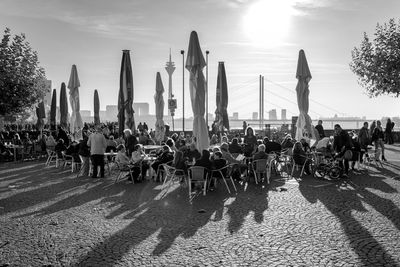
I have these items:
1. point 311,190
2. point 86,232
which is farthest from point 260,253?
point 311,190

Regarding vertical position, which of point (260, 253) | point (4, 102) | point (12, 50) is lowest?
point (260, 253)

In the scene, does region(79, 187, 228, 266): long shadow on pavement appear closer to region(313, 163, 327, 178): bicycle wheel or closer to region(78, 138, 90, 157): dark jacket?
region(313, 163, 327, 178): bicycle wheel

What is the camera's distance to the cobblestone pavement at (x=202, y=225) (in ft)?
16.5

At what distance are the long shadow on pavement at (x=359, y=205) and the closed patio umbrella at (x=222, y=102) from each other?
8253 millimetres

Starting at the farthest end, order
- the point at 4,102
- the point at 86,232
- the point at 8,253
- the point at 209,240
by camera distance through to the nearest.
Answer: the point at 4,102
the point at 86,232
the point at 209,240
the point at 8,253

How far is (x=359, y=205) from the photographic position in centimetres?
791

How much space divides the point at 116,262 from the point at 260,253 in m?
1.79

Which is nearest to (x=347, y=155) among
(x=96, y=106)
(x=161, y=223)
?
(x=161, y=223)

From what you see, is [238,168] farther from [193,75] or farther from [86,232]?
[86,232]

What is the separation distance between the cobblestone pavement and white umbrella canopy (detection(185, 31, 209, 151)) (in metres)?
1.82

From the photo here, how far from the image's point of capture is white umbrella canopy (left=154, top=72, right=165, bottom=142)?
19.2 meters

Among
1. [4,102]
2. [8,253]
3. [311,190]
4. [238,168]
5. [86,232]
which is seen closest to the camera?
[8,253]

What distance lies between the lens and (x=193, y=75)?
442 inches

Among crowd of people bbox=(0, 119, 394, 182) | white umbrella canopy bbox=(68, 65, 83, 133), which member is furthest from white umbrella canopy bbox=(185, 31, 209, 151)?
white umbrella canopy bbox=(68, 65, 83, 133)
